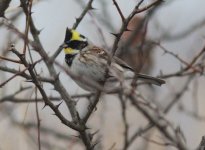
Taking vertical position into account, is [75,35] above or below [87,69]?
above

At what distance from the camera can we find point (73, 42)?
16.8 feet

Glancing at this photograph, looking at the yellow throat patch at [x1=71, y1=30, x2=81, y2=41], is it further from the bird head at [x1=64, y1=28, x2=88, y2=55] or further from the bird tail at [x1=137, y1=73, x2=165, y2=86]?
the bird tail at [x1=137, y1=73, x2=165, y2=86]

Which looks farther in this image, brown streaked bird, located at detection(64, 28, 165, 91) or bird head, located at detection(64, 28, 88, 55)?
bird head, located at detection(64, 28, 88, 55)

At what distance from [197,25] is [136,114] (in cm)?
244

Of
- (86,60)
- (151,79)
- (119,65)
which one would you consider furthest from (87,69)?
(151,79)

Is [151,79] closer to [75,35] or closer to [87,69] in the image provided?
[87,69]

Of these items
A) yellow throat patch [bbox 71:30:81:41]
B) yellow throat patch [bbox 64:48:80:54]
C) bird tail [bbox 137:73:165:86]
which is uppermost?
yellow throat patch [bbox 71:30:81:41]

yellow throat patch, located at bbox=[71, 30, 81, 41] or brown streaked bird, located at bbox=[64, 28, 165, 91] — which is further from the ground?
yellow throat patch, located at bbox=[71, 30, 81, 41]

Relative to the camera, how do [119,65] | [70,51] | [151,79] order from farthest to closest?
[70,51] < [119,65] < [151,79]

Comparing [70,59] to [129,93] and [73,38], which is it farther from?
[129,93]

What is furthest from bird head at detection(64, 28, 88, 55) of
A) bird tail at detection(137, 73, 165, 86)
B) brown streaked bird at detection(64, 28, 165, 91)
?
bird tail at detection(137, 73, 165, 86)

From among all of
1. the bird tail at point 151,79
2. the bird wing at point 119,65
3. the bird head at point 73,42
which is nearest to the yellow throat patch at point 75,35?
the bird head at point 73,42

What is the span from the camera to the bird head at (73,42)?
198 inches

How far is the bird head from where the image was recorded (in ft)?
16.5
